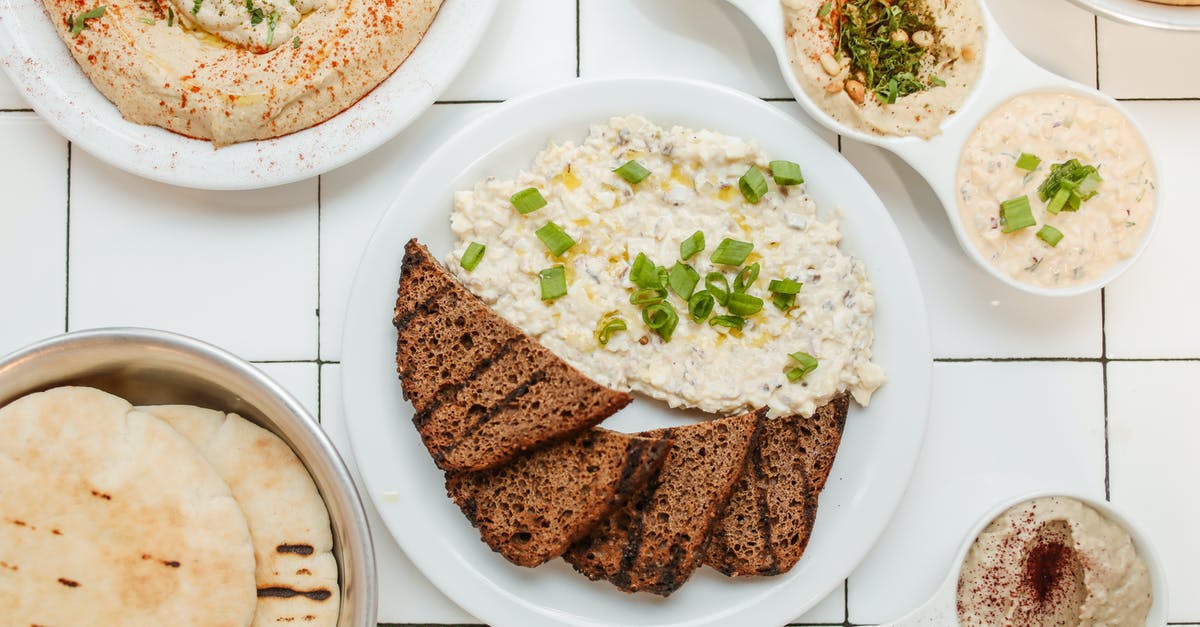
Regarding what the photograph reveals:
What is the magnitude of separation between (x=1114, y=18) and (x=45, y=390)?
99.2 inches

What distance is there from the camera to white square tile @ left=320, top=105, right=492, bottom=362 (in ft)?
7.66

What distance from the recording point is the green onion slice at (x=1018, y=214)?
2.07 meters

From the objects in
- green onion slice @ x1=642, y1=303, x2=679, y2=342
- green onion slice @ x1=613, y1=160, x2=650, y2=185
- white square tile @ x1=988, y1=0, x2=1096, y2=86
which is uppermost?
white square tile @ x1=988, y1=0, x2=1096, y2=86

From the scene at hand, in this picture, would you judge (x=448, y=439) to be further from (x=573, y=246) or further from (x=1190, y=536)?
(x=1190, y=536)

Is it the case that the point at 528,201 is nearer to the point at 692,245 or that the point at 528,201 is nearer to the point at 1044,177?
the point at 692,245

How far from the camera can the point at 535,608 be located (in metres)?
2.20

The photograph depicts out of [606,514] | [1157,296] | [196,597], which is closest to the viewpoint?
[196,597]

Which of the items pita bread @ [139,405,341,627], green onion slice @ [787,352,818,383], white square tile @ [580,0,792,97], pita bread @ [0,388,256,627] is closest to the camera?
pita bread @ [0,388,256,627]

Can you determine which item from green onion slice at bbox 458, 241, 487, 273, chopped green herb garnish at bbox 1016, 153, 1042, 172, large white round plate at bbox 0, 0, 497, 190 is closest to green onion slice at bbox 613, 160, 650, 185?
green onion slice at bbox 458, 241, 487, 273

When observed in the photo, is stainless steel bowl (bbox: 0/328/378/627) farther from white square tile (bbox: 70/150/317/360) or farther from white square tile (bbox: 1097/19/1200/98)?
white square tile (bbox: 1097/19/1200/98)

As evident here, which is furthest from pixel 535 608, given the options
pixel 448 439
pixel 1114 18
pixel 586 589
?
pixel 1114 18

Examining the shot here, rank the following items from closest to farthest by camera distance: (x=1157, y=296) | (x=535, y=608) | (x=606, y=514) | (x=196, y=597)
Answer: (x=196, y=597), (x=606, y=514), (x=535, y=608), (x=1157, y=296)

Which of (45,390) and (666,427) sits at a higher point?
(45,390)

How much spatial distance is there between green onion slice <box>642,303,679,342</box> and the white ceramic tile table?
646 millimetres
